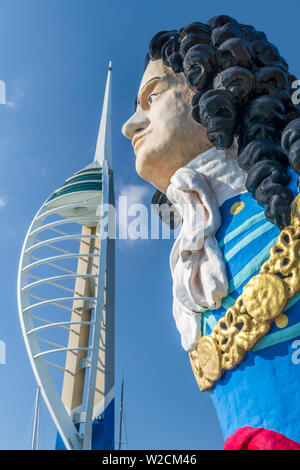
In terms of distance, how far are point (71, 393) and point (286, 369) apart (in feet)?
62.3

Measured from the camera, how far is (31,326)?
64.7 ft

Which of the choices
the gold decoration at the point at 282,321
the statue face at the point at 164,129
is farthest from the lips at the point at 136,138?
the gold decoration at the point at 282,321

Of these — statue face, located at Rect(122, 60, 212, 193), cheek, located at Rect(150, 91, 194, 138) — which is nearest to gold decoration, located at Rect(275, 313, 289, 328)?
statue face, located at Rect(122, 60, 212, 193)

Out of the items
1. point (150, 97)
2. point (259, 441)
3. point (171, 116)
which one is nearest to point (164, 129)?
point (171, 116)

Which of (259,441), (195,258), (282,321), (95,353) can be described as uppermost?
(95,353)

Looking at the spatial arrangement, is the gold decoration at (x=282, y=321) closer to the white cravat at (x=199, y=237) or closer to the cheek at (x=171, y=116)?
the white cravat at (x=199, y=237)

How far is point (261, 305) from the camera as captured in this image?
7.94ft

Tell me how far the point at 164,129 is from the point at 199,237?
81 cm

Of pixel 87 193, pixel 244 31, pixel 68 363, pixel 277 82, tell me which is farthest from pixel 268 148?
pixel 87 193

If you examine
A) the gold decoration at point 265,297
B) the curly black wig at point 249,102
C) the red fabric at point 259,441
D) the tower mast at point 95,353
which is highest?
the tower mast at point 95,353

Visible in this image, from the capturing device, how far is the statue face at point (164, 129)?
321cm

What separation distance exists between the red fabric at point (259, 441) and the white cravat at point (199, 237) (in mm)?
662

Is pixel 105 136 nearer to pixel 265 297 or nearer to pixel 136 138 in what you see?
pixel 136 138

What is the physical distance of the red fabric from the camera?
2137mm
